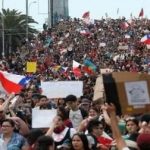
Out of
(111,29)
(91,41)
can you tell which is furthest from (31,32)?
(91,41)

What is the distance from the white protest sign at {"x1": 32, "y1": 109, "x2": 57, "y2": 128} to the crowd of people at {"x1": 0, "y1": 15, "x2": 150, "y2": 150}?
0.13 metres

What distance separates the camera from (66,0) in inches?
4572

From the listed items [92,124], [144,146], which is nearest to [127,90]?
[144,146]

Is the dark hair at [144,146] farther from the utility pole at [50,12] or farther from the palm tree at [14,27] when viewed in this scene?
the utility pole at [50,12]

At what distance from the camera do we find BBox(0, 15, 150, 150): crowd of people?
29.3 feet

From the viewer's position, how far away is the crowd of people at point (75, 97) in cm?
895

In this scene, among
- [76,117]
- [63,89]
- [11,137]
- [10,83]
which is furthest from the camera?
[10,83]

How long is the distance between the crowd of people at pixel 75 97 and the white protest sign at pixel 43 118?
0.41 ft

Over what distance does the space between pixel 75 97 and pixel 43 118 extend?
35.3 inches

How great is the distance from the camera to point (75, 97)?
471 inches

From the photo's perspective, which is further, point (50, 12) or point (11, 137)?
point (50, 12)

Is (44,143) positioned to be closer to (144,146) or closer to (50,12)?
(144,146)

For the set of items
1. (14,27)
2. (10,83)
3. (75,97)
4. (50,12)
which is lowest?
(75,97)

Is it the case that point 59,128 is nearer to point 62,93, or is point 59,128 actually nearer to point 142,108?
point 142,108
